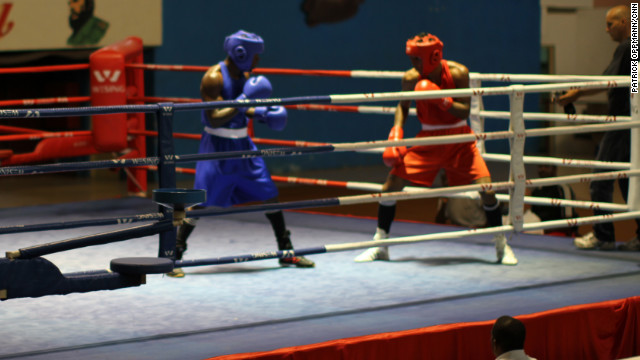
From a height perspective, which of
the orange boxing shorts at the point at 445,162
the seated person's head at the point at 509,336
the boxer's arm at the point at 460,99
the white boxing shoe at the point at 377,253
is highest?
the boxer's arm at the point at 460,99

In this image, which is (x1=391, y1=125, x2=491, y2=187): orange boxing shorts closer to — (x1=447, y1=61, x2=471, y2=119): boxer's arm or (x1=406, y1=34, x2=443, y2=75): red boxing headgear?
(x1=447, y1=61, x2=471, y2=119): boxer's arm

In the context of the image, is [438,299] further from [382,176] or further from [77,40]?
[382,176]

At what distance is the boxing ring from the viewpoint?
318cm

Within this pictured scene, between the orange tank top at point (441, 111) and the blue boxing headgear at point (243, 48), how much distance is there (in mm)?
859

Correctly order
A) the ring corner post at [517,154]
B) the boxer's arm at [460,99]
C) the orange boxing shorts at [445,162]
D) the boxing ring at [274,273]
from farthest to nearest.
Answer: the orange boxing shorts at [445,162] → the boxer's arm at [460,99] → the ring corner post at [517,154] → the boxing ring at [274,273]

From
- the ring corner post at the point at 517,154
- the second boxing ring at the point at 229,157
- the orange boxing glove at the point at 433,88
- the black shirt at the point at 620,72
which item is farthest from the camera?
the black shirt at the point at 620,72

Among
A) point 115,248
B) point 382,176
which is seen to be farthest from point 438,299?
point 382,176

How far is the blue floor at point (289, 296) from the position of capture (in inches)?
131

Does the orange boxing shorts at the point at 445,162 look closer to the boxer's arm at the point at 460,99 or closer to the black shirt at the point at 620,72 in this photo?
the boxer's arm at the point at 460,99

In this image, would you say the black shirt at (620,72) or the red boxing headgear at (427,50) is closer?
the red boxing headgear at (427,50)

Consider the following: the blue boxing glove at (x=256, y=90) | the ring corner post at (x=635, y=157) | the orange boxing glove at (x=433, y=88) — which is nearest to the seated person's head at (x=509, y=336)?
the orange boxing glove at (x=433, y=88)

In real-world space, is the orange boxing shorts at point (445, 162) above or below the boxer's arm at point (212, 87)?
below

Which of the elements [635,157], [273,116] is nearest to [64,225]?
[273,116]

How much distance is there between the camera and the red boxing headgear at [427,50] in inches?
178
